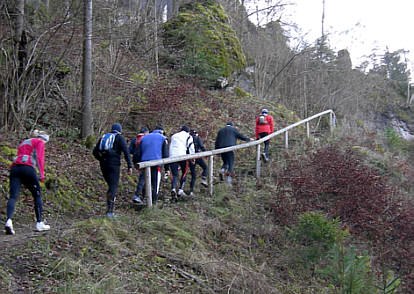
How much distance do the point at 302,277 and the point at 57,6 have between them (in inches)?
572

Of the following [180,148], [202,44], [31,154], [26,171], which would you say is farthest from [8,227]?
[202,44]

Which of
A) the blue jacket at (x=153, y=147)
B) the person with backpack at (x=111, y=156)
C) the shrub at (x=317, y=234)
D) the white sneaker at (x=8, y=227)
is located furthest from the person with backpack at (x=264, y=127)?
the white sneaker at (x=8, y=227)

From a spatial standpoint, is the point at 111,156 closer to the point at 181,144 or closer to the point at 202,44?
the point at 181,144

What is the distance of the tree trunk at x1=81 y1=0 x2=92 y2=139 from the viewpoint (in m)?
11.7

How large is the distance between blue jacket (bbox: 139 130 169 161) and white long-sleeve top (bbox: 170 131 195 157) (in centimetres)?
85

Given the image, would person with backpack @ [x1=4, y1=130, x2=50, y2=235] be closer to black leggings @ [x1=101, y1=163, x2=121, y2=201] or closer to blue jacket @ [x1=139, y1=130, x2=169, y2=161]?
black leggings @ [x1=101, y1=163, x2=121, y2=201]

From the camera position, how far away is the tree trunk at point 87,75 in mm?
11680

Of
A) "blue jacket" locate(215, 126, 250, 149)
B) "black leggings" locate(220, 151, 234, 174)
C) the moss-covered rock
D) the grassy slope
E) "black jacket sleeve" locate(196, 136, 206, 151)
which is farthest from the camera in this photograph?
the moss-covered rock

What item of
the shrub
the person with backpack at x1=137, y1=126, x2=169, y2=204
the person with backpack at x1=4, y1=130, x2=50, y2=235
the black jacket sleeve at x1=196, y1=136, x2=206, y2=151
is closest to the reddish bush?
the shrub

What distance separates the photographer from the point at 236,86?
850 inches

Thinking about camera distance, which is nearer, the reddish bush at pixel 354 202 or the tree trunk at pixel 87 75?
the reddish bush at pixel 354 202

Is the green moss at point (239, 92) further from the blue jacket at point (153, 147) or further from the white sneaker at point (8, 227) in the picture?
the white sneaker at point (8, 227)

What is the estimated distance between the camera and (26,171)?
6.64 metres

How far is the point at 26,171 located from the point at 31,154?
292 millimetres
